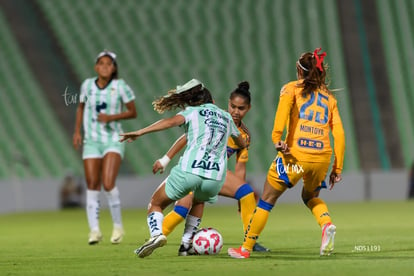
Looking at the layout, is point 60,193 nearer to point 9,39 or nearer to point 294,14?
point 9,39

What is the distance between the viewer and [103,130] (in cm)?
1090

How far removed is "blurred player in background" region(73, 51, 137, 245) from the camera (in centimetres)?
1083

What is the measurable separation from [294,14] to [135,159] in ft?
23.0

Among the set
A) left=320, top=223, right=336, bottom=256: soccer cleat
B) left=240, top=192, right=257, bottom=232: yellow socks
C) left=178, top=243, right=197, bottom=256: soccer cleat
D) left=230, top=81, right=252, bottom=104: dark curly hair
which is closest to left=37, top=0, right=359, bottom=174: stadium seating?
left=230, top=81, right=252, bottom=104: dark curly hair

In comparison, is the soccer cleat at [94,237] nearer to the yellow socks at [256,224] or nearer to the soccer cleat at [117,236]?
the soccer cleat at [117,236]

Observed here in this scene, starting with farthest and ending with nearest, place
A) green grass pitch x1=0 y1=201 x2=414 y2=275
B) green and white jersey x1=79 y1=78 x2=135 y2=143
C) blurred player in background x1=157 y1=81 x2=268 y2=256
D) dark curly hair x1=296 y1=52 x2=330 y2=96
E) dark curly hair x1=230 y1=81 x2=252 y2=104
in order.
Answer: green and white jersey x1=79 y1=78 x2=135 y2=143 < dark curly hair x1=230 y1=81 x2=252 y2=104 < blurred player in background x1=157 y1=81 x2=268 y2=256 < dark curly hair x1=296 y1=52 x2=330 y2=96 < green grass pitch x1=0 y1=201 x2=414 y2=275

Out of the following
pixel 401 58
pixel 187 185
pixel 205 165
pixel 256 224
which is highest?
pixel 401 58

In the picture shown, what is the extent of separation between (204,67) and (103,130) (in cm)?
1454

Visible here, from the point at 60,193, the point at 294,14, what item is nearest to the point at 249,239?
the point at 60,193

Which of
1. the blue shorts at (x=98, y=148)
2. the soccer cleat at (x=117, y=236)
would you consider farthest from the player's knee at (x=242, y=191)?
the blue shorts at (x=98, y=148)

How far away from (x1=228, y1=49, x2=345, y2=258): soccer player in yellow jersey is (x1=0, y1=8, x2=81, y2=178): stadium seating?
13.5 metres

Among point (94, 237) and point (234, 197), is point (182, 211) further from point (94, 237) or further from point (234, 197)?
point (94, 237)

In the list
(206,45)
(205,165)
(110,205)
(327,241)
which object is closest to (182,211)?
(205,165)

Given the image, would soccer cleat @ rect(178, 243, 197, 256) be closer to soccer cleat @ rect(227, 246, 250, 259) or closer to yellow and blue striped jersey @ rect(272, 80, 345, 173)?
soccer cleat @ rect(227, 246, 250, 259)
